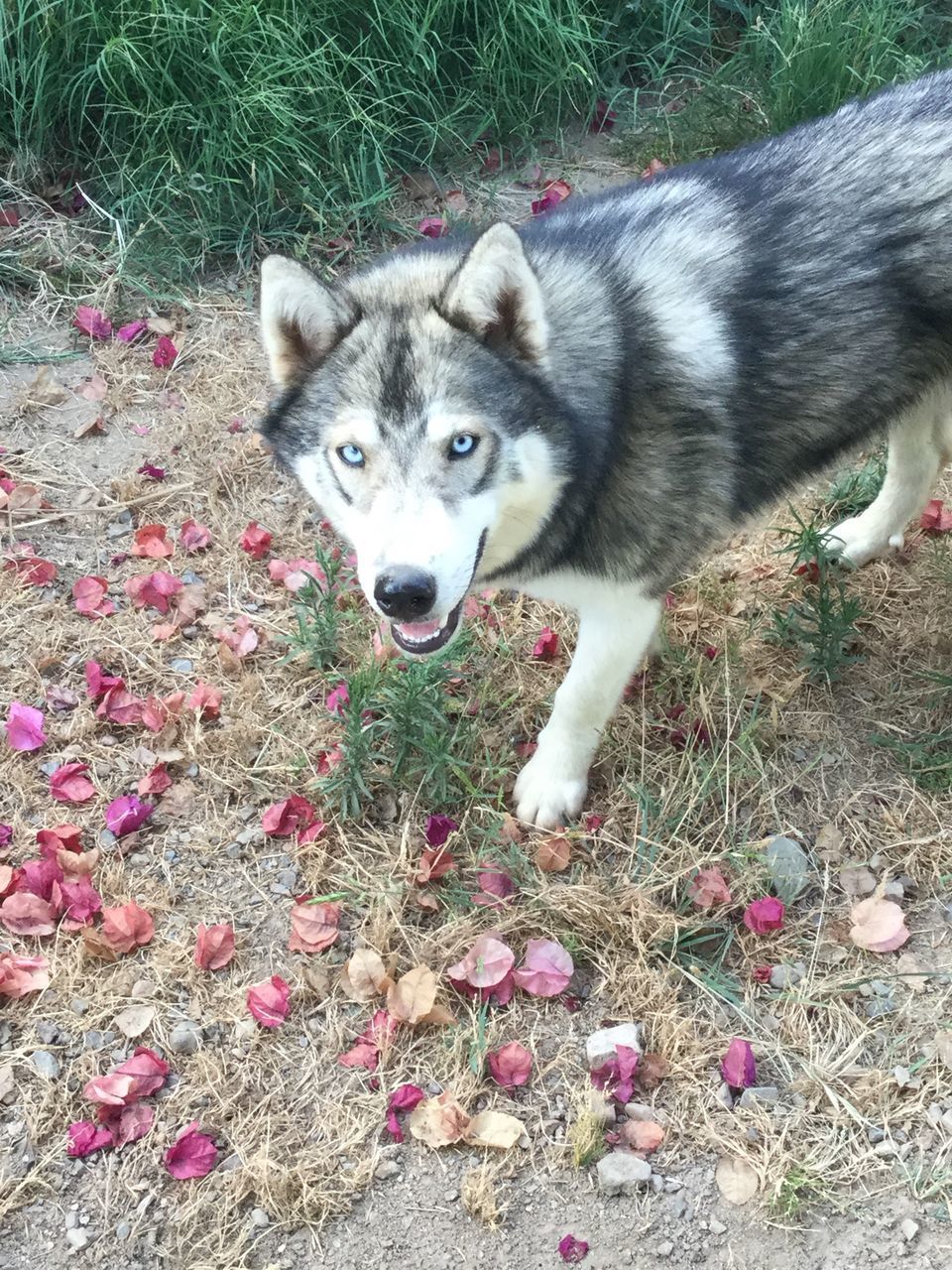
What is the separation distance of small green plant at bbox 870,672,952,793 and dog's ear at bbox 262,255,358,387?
1.97 m

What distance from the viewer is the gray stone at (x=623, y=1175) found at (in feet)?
7.99

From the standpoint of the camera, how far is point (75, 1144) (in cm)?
249

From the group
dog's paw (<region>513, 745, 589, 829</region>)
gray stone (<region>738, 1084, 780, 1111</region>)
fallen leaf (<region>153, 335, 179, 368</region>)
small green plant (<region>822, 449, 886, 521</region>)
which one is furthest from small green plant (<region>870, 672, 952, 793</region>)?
fallen leaf (<region>153, 335, 179, 368</region>)

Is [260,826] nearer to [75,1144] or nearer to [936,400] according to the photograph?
[75,1144]

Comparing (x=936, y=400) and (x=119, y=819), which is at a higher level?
(x=936, y=400)

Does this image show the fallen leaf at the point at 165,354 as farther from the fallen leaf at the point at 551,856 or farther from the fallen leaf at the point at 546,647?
the fallen leaf at the point at 551,856

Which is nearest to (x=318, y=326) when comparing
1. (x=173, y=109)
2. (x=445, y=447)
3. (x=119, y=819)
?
(x=445, y=447)

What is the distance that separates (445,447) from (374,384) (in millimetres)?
214

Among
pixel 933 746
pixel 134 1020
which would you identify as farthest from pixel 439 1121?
pixel 933 746

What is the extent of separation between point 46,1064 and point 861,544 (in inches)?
114

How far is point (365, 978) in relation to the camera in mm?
2770

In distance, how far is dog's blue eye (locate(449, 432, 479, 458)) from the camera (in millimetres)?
2322

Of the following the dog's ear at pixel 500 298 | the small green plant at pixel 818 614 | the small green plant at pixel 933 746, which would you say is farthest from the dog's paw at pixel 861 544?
the dog's ear at pixel 500 298

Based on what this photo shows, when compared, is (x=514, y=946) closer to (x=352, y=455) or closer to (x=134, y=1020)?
(x=134, y=1020)
